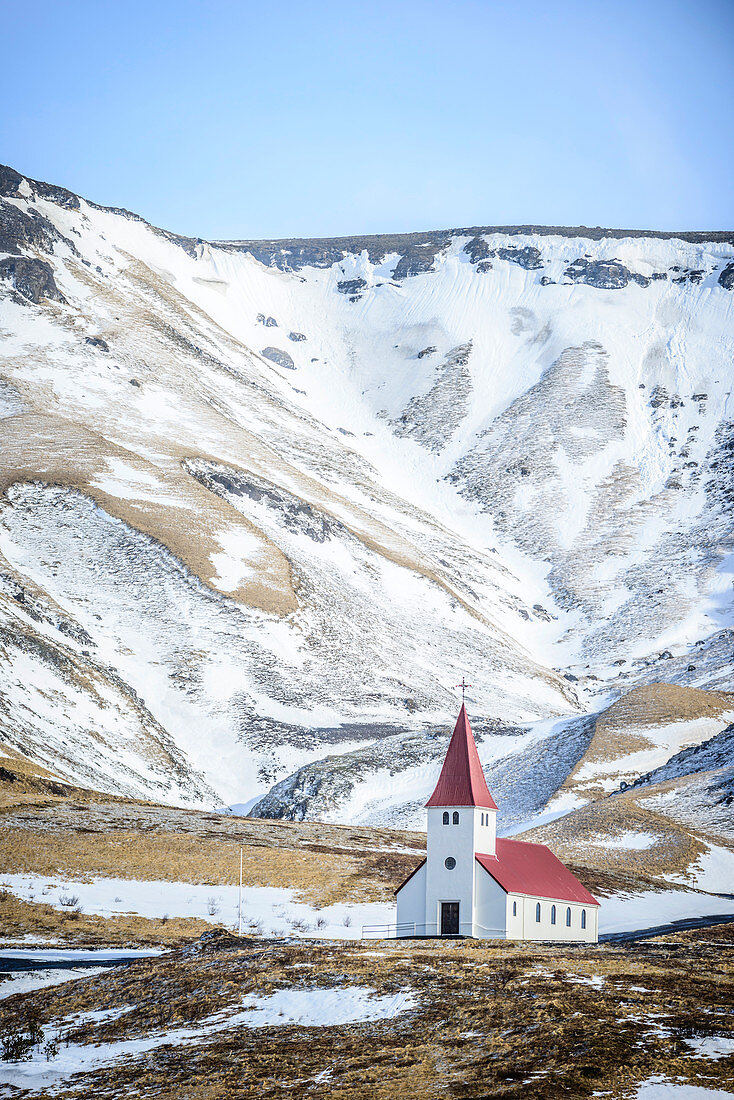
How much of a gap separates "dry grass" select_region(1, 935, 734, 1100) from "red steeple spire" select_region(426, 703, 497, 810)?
8.77m

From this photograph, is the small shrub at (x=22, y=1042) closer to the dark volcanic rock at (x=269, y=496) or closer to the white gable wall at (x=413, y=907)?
the white gable wall at (x=413, y=907)

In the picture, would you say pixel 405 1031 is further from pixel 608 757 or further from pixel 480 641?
pixel 480 641

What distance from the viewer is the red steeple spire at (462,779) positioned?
120ft

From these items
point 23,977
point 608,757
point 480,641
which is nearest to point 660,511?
point 480,641

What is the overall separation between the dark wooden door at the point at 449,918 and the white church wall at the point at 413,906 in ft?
3.08

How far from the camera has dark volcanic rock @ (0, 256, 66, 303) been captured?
174m

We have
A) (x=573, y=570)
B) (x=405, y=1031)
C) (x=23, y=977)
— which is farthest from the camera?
(x=573, y=570)

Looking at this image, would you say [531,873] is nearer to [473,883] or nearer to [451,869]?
[473,883]

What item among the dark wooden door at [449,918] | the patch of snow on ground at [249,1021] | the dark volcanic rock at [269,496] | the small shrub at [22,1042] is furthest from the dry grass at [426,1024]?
the dark volcanic rock at [269,496]

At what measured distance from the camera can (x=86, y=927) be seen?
36.8 meters

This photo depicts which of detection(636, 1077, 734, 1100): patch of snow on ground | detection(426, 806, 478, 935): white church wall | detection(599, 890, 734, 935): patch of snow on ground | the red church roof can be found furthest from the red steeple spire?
detection(636, 1077, 734, 1100): patch of snow on ground

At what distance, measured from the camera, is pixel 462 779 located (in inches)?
1460

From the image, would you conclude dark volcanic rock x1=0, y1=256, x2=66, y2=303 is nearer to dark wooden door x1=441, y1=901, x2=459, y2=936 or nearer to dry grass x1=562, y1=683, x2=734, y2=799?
dry grass x1=562, y1=683, x2=734, y2=799

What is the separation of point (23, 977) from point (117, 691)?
219 feet
